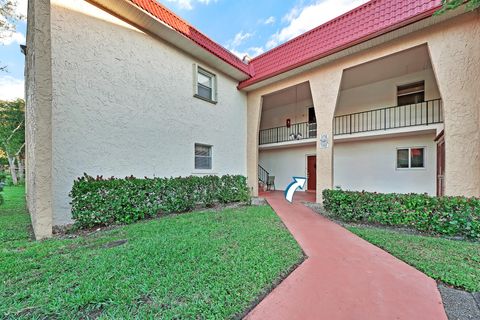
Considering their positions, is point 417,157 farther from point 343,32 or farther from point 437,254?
point 437,254

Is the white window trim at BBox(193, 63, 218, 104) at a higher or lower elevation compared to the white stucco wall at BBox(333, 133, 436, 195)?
higher

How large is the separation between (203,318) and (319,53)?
339 inches

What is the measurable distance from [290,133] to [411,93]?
20.0 feet

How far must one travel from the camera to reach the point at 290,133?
1309 centimetres

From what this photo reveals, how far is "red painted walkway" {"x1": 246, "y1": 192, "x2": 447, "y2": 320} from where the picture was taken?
6.75 ft

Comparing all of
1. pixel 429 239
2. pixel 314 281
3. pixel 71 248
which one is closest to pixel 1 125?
pixel 71 248

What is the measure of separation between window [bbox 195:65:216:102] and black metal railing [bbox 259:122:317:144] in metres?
5.09

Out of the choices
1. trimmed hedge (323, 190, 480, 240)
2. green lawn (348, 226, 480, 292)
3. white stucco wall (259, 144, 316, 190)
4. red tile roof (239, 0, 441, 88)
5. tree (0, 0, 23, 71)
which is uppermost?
tree (0, 0, 23, 71)

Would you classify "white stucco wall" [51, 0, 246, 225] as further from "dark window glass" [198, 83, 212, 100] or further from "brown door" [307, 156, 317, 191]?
"brown door" [307, 156, 317, 191]

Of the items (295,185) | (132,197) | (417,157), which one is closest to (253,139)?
(295,185)

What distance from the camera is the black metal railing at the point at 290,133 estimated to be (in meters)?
12.1

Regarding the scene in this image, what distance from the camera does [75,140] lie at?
17.6 ft

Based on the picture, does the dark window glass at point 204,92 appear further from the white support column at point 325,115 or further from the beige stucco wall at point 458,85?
the beige stucco wall at point 458,85

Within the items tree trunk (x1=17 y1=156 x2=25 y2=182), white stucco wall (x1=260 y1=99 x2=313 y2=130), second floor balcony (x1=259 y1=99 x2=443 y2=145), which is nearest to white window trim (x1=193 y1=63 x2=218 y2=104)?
second floor balcony (x1=259 y1=99 x2=443 y2=145)
